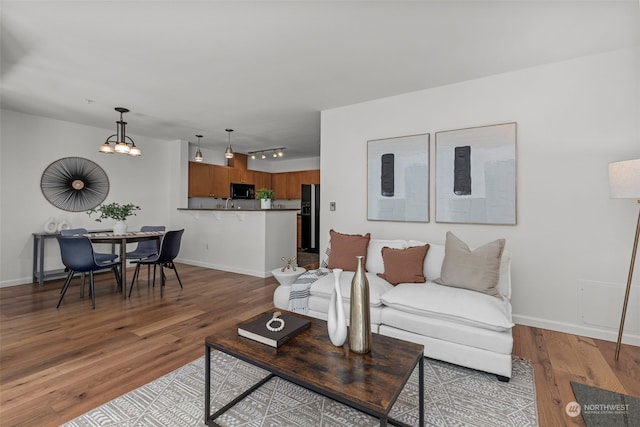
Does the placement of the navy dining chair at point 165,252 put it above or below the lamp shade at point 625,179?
below

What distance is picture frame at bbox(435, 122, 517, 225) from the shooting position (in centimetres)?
293

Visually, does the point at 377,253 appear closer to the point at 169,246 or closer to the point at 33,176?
the point at 169,246

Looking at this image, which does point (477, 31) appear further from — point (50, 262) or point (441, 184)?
point (50, 262)

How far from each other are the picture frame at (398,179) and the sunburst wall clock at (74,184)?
182 inches

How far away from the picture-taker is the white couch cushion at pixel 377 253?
298cm

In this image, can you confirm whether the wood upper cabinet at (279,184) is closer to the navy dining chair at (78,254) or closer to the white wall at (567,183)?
the navy dining chair at (78,254)

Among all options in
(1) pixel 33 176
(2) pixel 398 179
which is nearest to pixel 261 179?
(1) pixel 33 176

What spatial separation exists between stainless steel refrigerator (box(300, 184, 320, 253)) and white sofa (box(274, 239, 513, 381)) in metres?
4.44

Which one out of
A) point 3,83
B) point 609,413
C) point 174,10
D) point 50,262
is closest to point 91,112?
point 3,83

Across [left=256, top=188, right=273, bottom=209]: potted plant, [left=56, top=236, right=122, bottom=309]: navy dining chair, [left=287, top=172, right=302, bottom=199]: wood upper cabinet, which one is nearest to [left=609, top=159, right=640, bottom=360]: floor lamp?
[left=256, top=188, right=273, bottom=209]: potted plant

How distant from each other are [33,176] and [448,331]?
5842 mm

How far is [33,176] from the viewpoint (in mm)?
4422

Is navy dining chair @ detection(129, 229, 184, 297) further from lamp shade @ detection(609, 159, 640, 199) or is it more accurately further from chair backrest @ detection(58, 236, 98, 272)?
lamp shade @ detection(609, 159, 640, 199)

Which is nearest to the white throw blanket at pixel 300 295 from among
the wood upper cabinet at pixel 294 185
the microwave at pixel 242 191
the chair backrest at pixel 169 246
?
the chair backrest at pixel 169 246
